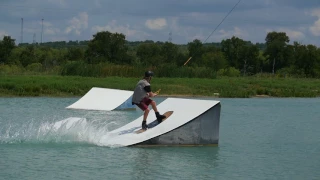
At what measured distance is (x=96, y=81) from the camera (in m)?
47.1

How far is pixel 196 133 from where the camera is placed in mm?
17781

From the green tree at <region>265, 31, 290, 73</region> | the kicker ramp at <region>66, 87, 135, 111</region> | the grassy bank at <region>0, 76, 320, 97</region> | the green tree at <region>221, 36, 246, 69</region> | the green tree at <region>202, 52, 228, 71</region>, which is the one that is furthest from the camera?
the green tree at <region>221, 36, 246, 69</region>

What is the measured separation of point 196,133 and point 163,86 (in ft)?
96.2

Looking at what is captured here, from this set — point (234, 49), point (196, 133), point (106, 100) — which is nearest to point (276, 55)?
point (234, 49)

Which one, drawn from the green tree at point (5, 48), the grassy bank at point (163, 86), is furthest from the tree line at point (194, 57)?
the grassy bank at point (163, 86)

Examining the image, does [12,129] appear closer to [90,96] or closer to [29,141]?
[29,141]

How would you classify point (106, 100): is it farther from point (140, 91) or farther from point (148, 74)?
point (148, 74)

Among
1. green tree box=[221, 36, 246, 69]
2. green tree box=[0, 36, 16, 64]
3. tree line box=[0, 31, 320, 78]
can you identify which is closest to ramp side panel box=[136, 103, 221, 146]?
tree line box=[0, 31, 320, 78]

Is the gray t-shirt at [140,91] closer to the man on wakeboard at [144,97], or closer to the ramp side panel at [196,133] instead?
the man on wakeboard at [144,97]

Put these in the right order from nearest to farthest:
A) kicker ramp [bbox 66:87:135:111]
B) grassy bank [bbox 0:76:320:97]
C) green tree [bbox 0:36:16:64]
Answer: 1. kicker ramp [bbox 66:87:135:111]
2. grassy bank [bbox 0:76:320:97]
3. green tree [bbox 0:36:16:64]

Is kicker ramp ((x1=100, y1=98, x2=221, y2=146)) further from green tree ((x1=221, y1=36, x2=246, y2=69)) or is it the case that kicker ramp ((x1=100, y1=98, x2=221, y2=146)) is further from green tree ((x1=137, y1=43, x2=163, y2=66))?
green tree ((x1=221, y1=36, x2=246, y2=69))

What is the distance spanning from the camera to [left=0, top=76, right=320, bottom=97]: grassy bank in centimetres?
4209

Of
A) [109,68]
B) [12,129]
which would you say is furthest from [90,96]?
[109,68]

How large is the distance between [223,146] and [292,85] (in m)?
38.6
